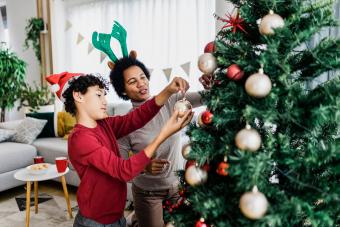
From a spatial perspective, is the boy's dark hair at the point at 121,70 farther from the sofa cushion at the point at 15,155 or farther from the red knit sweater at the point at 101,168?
the sofa cushion at the point at 15,155

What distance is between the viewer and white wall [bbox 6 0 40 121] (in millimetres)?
5492

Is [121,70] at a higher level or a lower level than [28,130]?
higher

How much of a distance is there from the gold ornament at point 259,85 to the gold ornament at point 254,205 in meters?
0.24

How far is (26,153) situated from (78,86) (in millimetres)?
2592

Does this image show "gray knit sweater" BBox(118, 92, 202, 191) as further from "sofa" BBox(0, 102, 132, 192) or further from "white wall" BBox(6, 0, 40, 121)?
"white wall" BBox(6, 0, 40, 121)

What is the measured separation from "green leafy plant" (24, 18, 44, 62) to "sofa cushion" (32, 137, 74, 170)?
7.19ft

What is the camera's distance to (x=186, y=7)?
377 cm

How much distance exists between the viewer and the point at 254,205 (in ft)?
2.47

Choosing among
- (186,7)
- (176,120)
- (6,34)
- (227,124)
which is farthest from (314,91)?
(6,34)

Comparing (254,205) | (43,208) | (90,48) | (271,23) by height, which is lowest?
(43,208)

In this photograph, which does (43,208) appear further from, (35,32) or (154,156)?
(35,32)

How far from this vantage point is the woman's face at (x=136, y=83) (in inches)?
64.5

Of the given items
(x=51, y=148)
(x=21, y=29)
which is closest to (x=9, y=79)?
(x=21, y=29)

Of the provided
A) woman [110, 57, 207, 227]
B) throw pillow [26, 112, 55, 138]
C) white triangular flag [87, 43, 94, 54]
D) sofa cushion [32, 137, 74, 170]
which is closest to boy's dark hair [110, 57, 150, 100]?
woman [110, 57, 207, 227]
